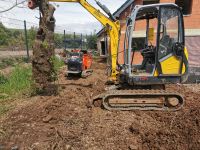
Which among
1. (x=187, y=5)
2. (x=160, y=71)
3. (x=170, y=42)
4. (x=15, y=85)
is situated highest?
(x=187, y=5)

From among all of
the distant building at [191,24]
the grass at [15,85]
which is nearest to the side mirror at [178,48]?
the grass at [15,85]

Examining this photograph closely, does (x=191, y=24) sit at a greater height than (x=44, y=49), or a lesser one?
greater

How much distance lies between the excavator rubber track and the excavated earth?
0.23 meters

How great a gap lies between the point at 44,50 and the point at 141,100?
3073 mm

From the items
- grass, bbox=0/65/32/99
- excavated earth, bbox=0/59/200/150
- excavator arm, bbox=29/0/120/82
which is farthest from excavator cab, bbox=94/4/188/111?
grass, bbox=0/65/32/99

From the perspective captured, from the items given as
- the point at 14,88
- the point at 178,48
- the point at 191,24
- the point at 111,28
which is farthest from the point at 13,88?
the point at 191,24

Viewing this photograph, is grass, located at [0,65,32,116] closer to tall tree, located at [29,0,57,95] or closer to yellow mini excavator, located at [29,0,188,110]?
tall tree, located at [29,0,57,95]

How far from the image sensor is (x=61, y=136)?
5316 mm

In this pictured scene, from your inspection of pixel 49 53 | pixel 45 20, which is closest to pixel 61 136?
pixel 49 53

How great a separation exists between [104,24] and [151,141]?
4880 mm

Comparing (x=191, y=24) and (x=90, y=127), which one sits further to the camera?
(x=191, y=24)

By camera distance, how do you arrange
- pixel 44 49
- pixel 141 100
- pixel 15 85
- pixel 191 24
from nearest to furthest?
pixel 141 100 → pixel 44 49 → pixel 15 85 → pixel 191 24

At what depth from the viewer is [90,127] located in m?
5.89

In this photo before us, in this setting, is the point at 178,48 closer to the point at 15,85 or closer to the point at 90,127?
the point at 90,127
